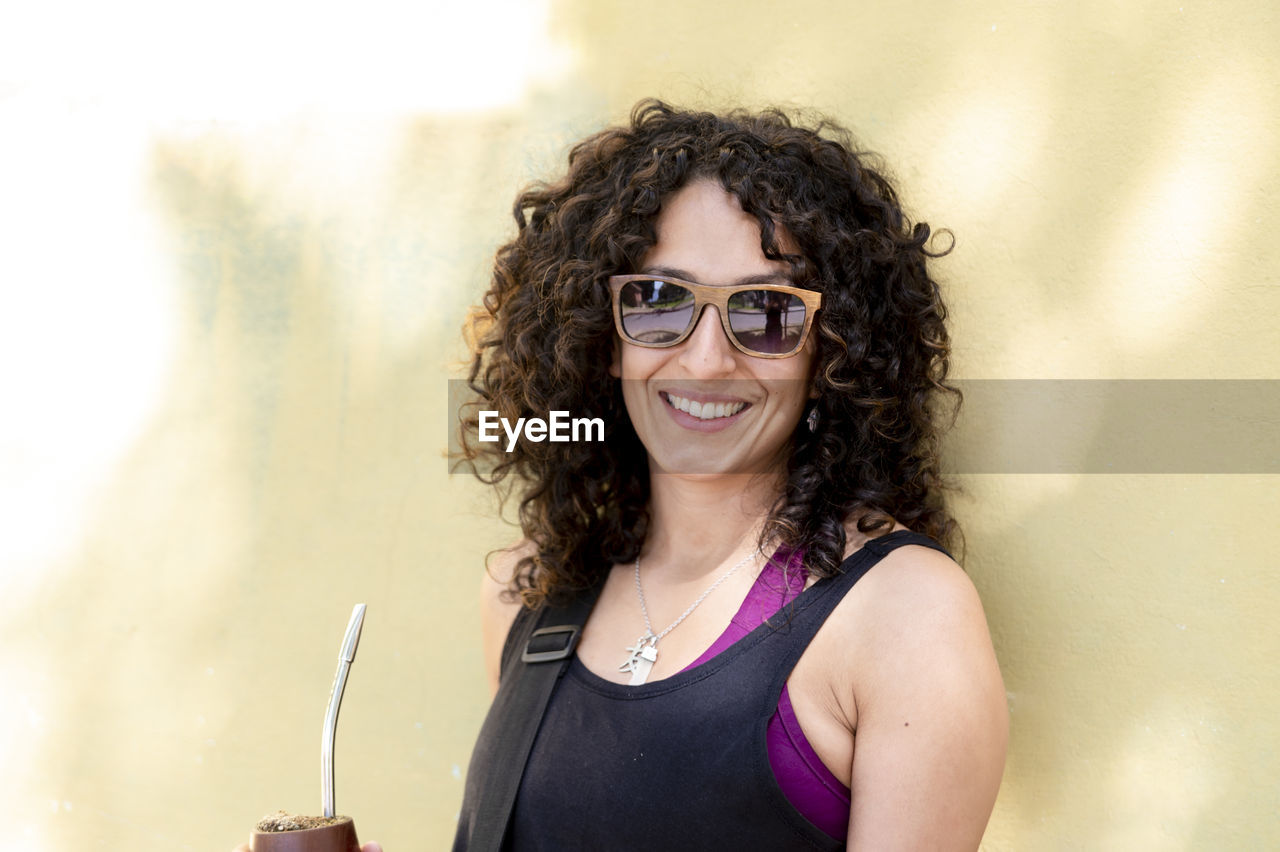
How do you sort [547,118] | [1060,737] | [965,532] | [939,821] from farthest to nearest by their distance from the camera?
[547,118]
[965,532]
[1060,737]
[939,821]

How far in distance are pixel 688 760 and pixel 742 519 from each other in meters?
0.48

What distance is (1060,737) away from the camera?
2027 mm

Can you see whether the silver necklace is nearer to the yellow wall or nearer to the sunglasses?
the sunglasses

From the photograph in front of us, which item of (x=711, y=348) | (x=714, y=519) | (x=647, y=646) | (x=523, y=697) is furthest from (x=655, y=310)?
(x=523, y=697)

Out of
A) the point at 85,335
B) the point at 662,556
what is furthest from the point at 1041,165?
the point at 85,335

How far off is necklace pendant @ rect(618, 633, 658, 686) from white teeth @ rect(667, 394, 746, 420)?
1.31 feet

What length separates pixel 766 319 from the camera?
1.91 metres

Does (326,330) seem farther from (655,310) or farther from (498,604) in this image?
(655,310)

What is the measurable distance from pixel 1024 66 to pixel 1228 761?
4.14 feet

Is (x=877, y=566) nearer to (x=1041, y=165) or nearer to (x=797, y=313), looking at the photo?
(x=797, y=313)

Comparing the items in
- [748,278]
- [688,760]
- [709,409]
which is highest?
[748,278]

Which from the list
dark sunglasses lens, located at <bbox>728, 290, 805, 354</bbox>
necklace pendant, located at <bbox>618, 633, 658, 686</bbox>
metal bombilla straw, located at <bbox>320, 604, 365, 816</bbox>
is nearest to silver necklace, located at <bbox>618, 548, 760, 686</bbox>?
necklace pendant, located at <bbox>618, 633, 658, 686</bbox>

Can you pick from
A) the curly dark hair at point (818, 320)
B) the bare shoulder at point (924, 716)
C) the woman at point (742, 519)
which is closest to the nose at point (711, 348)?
the woman at point (742, 519)

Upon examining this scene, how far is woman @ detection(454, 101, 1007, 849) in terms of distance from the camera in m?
1.72
